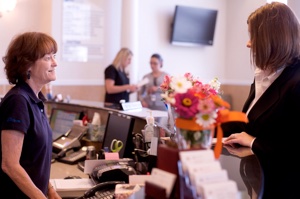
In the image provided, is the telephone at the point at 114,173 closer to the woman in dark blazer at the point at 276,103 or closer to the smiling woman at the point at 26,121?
the smiling woman at the point at 26,121

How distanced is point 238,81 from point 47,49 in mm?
5765

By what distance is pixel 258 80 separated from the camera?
1.66 metres

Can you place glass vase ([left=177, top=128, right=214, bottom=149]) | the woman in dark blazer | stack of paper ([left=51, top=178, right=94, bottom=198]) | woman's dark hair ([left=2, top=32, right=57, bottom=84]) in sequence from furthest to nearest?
stack of paper ([left=51, top=178, right=94, bottom=198])
woman's dark hair ([left=2, top=32, right=57, bottom=84])
the woman in dark blazer
glass vase ([left=177, top=128, right=214, bottom=149])

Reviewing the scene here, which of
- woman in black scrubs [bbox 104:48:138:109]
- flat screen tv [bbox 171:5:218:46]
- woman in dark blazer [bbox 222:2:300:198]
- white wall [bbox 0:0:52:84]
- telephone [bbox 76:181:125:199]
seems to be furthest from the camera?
flat screen tv [bbox 171:5:218:46]

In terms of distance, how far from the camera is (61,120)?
380 cm

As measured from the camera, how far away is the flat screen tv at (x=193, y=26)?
22.1ft

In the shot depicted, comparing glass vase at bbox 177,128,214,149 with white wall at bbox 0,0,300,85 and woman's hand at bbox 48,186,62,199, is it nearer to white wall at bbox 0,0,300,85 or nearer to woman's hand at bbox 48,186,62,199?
woman's hand at bbox 48,186,62,199

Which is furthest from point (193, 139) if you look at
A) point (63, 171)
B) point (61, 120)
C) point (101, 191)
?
point (61, 120)

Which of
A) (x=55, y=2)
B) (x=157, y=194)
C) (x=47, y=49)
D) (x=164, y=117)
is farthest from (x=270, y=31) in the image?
(x=55, y=2)

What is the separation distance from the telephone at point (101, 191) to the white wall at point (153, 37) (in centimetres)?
383

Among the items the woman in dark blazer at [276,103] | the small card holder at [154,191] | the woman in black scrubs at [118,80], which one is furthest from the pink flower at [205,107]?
the woman in black scrubs at [118,80]

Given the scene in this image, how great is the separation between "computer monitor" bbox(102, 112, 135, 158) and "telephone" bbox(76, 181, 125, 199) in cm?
55

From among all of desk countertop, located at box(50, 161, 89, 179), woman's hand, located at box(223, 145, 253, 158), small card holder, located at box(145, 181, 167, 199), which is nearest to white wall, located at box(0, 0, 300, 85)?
desk countertop, located at box(50, 161, 89, 179)

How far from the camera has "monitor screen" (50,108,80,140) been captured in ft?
11.9
